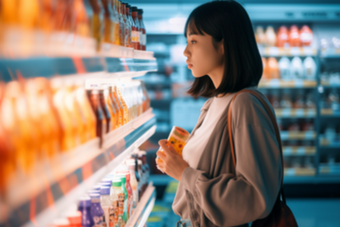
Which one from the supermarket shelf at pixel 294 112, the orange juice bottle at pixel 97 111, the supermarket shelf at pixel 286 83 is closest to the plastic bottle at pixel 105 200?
the orange juice bottle at pixel 97 111

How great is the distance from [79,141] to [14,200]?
0.44m

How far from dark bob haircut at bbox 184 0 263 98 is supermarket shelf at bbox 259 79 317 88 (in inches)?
133

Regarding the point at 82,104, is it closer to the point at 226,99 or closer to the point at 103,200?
the point at 103,200

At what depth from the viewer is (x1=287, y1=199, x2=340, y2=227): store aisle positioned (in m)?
4.07

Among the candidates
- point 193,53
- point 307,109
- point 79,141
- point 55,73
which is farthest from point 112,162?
point 307,109

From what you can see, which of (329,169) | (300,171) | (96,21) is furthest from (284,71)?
(96,21)

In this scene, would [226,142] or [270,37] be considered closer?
[226,142]

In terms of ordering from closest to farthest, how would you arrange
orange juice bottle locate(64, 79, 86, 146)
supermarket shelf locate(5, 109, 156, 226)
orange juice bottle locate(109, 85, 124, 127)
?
supermarket shelf locate(5, 109, 156, 226), orange juice bottle locate(64, 79, 86, 146), orange juice bottle locate(109, 85, 124, 127)

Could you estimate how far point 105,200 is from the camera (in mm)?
1467

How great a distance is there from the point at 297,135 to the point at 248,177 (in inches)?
154

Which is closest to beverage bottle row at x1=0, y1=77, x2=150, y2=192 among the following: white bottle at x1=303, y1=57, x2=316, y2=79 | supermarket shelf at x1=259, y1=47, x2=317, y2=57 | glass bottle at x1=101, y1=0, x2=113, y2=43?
glass bottle at x1=101, y1=0, x2=113, y2=43

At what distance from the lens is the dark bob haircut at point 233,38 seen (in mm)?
1416

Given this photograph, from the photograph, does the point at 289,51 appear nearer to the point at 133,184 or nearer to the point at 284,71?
the point at 284,71

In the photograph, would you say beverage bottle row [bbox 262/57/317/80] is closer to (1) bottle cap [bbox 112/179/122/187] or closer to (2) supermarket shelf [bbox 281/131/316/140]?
(2) supermarket shelf [bbox 281/131/316/140]
